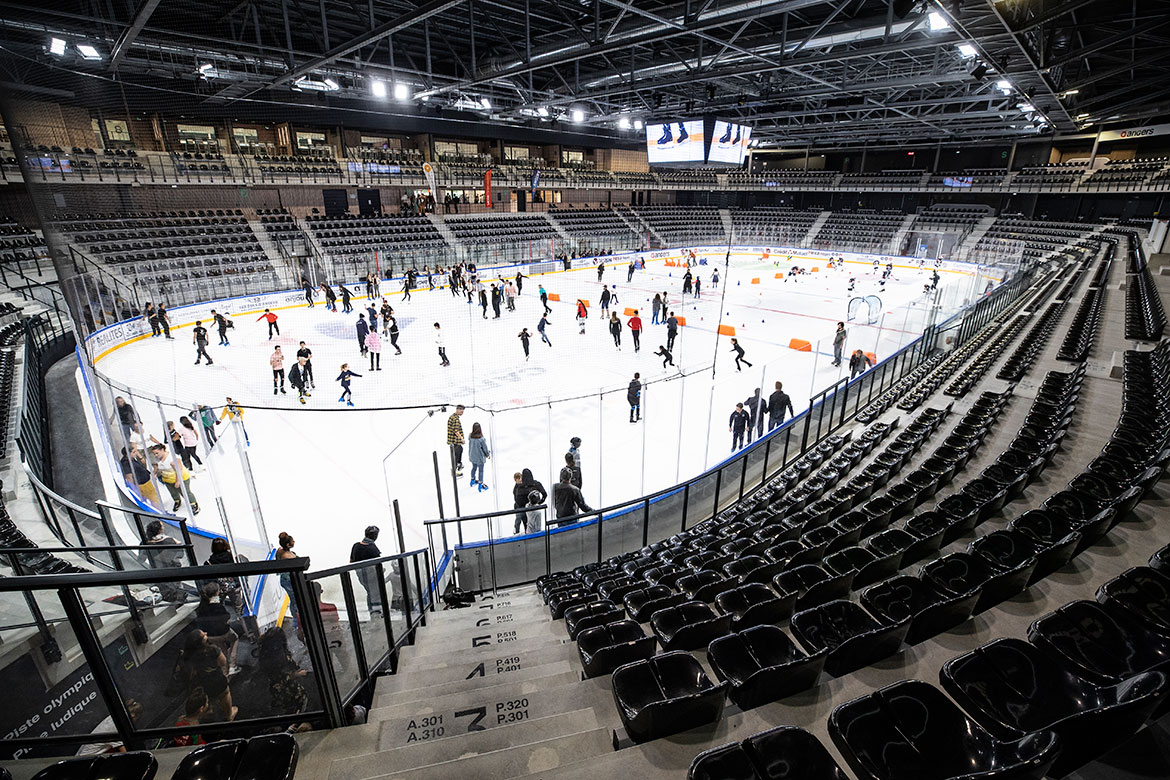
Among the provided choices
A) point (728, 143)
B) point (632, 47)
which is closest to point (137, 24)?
point (632, 47)

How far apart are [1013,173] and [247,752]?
55743 millimetres

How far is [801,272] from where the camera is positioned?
103ft

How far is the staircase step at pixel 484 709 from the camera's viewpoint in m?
2.64

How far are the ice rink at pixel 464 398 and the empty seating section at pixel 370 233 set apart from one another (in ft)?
18.0

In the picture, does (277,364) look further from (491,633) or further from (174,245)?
(174,245)

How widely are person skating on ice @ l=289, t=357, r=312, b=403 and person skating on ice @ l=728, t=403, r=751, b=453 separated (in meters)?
A: 9.02

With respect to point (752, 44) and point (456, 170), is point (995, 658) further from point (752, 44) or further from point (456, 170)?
point (456, 170)

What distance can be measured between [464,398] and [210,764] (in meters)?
10.4

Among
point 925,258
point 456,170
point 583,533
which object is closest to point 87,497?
point 583,533

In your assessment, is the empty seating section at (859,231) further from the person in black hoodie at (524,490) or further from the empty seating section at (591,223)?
the person in black hoodie at (524,490)

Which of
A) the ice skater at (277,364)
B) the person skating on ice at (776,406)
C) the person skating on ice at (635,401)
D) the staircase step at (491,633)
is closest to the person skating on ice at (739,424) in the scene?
the person skating on ice at (776,406)

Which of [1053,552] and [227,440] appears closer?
[1053,552]

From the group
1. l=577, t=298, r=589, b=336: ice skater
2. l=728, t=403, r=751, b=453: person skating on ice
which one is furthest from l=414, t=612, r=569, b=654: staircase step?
l=577, t=298, r=589, b=336: ice skater

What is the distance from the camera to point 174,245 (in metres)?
22.2
